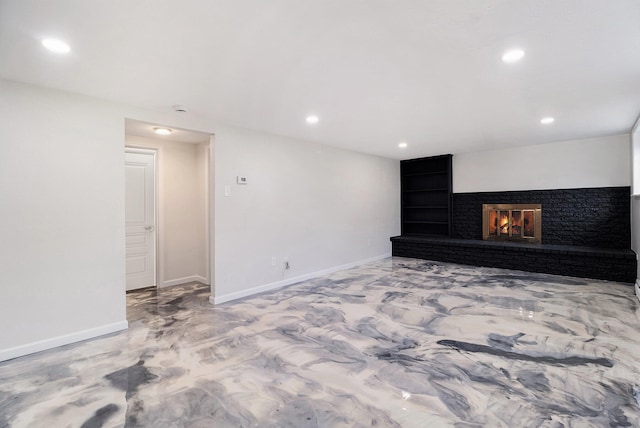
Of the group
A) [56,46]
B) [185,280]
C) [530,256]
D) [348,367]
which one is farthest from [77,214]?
[530,256]

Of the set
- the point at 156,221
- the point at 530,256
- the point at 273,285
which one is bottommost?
the point at 273,285

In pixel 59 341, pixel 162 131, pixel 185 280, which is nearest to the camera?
pixel 59 341

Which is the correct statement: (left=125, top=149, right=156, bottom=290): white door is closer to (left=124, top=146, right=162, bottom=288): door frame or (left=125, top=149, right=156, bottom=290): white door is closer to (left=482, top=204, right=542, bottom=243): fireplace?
(left=124, top=146, right=162, bottom=288): door frame

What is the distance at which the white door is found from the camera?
4273mm

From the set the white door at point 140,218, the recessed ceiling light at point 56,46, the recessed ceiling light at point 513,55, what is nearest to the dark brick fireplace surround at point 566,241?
the recessed ceiling light at point 513,55

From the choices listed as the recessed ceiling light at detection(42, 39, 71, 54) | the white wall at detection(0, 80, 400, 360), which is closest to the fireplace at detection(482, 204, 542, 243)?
the white wall at detection(0, 80, 400, 360)

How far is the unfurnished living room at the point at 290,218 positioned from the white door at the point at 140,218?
37mm

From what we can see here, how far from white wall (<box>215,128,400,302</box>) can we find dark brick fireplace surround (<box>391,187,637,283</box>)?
1.59 metres

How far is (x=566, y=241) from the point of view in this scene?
5.27 metres

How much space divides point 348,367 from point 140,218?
3.65 m

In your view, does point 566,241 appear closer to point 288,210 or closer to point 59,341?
point 288,210

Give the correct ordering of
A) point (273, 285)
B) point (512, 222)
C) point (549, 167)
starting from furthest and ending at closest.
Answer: point (512, 222) → point (549, 167) → point (273, 285)

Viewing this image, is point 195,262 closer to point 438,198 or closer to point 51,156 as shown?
point 51,156

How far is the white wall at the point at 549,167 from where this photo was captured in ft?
15.8
